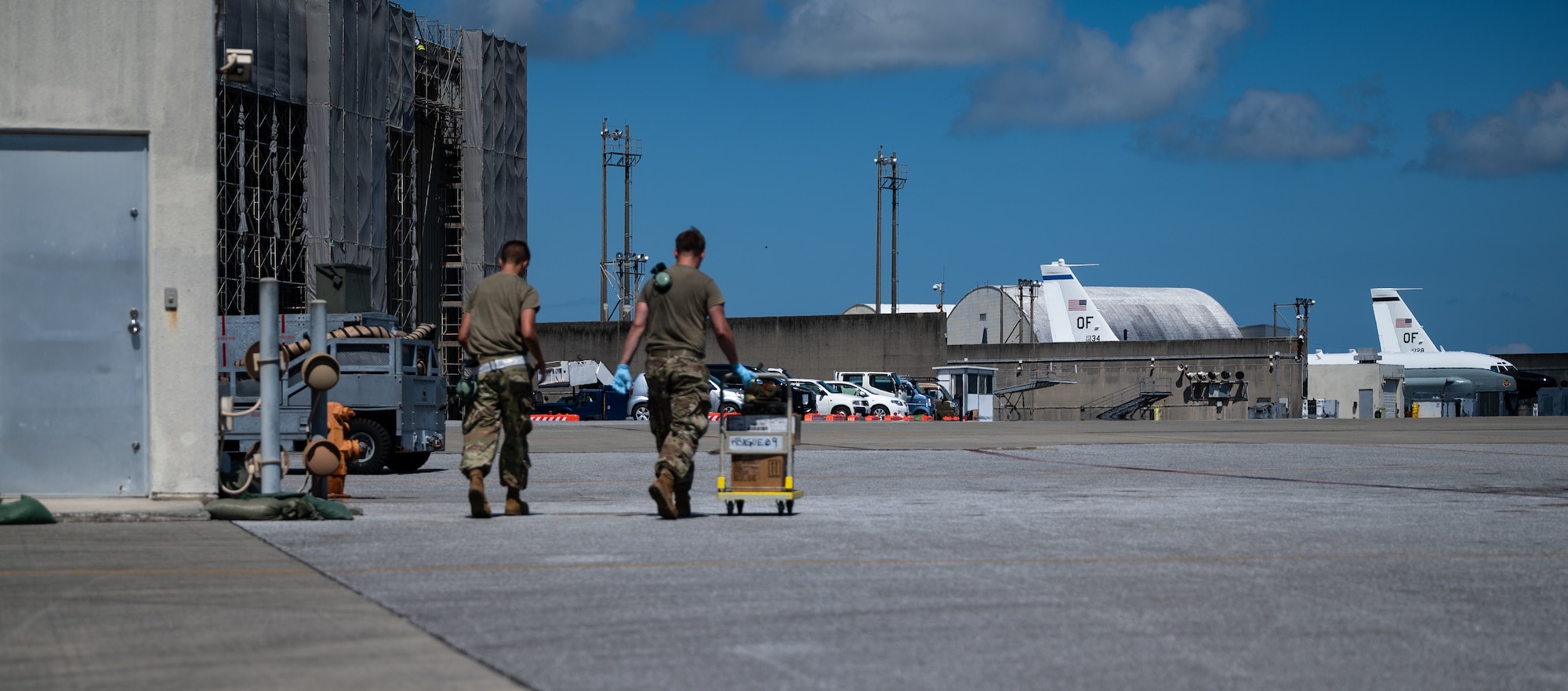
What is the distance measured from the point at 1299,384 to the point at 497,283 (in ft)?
234

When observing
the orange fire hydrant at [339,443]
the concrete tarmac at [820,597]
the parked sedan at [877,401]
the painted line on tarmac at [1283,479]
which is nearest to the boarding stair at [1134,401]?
the parked sedan at [877,401]

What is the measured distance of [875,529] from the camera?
916cm

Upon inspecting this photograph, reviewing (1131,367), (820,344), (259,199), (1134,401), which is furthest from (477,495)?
(1131,367)

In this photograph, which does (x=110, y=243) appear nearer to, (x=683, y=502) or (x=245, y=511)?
(x=245, y=511)

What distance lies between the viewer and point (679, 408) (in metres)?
9.59

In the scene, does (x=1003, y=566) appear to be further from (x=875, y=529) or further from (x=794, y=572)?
(x=875, y=529)

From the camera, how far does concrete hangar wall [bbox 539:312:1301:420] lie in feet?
223

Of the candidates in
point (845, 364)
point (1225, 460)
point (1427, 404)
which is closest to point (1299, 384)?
point (1427, 404)

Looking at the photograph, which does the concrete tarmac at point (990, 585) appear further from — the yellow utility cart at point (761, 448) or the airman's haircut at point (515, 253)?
the airman's haircut at point (515, 253)

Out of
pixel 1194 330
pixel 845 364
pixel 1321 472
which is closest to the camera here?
pixel 1321 472

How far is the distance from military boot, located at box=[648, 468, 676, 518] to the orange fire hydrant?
349 cm

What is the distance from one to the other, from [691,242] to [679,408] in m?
1.12

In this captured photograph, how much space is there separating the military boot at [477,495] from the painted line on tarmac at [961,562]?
2454 millimetres

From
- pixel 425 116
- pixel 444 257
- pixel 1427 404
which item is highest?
pixel 425 116
